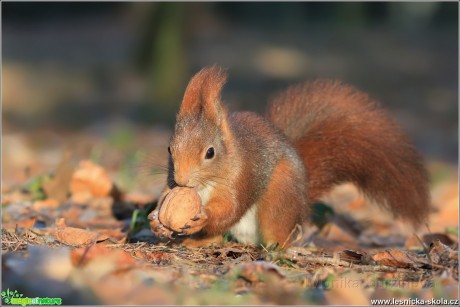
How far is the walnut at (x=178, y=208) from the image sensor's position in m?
2.86

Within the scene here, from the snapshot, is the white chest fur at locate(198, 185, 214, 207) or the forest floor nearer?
the forest floor

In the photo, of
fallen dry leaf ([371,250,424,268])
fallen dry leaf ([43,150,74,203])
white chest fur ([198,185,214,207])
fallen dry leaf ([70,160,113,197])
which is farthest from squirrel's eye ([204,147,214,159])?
fallen dry leaf ([43,150,74,203])

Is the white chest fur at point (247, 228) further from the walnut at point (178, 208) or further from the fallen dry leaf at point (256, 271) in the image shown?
the fallen dry leaf at point (256, 271)

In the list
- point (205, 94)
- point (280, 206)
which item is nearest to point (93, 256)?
point (205, 94)

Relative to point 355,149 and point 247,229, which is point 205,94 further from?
point 355,149

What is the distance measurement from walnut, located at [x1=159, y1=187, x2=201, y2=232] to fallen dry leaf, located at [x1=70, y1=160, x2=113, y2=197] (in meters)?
1.14

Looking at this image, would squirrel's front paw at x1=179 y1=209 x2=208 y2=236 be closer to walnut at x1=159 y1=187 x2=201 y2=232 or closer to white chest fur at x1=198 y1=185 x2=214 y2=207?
walnut at x1=159 y1=187 x2=201 y2=232

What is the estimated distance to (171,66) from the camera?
990cm

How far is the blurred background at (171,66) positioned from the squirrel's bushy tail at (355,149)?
366 millimetres

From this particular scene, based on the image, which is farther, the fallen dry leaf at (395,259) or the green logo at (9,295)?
the fallen dry leaf at (395,259)

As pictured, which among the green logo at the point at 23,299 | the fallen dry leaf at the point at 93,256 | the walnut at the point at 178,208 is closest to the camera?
the green logo at the point at 23,299

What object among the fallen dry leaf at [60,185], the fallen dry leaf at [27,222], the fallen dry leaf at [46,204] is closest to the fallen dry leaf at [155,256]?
the fallen dry leaf at [27,222]

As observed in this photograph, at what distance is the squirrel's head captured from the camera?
2994mm

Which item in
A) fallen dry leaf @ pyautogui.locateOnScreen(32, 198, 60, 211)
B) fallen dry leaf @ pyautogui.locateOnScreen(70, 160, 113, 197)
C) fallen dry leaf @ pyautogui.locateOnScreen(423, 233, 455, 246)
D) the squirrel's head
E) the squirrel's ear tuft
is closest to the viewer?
the squirrel's head
